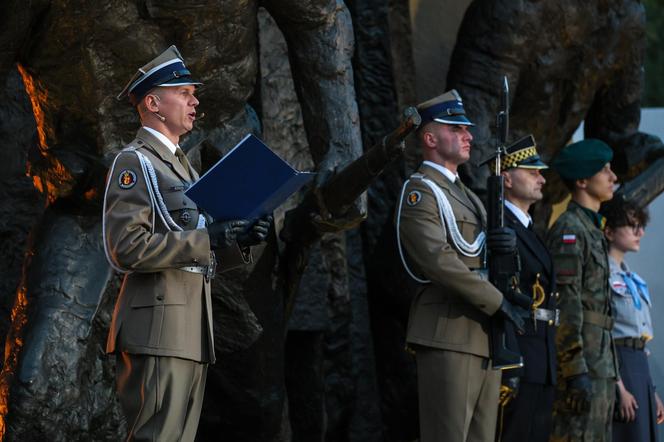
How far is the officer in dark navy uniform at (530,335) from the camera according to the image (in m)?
6.49

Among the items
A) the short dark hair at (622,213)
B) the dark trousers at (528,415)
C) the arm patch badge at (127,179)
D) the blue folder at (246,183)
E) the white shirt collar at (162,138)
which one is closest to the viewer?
the blue folder at (246,183)

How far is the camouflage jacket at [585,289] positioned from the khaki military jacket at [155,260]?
272 cm

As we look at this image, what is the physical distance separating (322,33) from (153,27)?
0.73 meters

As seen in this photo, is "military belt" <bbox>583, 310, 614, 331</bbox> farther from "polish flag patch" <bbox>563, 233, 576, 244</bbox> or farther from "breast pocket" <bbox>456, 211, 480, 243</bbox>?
"breast pocket" <bbox>456, 211, 480, 243</bbox>

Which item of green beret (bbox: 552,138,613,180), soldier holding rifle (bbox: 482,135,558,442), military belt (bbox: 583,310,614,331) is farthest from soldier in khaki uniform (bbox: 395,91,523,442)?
green beret (bbox: 552,138,613,180)

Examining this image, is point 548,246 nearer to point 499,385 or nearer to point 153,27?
point 499,385

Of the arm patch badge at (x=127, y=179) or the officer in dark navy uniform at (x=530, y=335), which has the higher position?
the arm patch badge at (x=127, y=179)

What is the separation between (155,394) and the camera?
4574mm

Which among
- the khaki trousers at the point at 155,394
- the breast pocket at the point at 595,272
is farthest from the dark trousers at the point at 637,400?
the khaki trousers at the point at 155,394

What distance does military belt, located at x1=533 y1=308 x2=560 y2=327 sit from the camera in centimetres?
657

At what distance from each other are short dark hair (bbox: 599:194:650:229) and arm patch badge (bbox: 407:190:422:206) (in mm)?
1960

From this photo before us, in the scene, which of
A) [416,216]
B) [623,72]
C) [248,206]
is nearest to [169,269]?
[248,206]

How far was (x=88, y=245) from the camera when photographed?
5.59 m

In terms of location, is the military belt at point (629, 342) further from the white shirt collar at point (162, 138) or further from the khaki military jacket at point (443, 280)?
the white shirt collar at point (162, 138)
